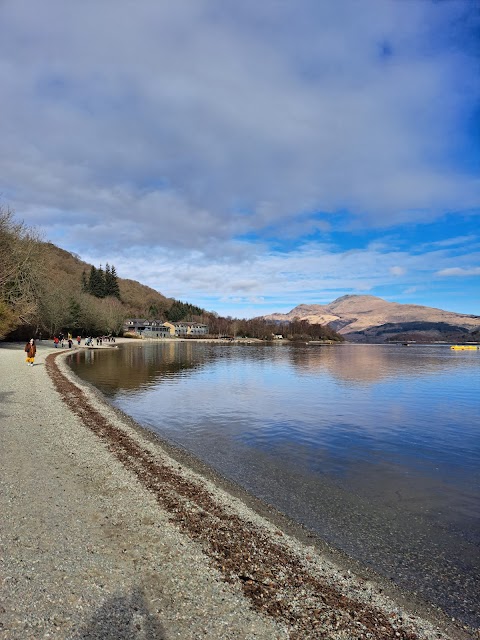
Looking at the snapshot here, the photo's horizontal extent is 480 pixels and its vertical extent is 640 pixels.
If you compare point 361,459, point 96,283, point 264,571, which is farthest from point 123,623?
point 96,283

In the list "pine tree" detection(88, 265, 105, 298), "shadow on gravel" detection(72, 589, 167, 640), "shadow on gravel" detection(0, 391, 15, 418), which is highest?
"pine tree" detection(88, 265, 105, 298)

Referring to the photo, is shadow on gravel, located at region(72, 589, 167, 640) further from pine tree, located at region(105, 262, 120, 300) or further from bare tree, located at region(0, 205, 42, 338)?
pine tree, located at region(105, 262, 120, 300)

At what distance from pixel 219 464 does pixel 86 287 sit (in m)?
158

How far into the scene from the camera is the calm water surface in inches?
322

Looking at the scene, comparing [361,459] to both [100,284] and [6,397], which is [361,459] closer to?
[6,397]

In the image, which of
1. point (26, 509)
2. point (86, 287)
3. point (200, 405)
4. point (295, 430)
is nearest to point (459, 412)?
point (295, 430)

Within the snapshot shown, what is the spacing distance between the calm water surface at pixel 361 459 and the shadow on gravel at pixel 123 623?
183 inches

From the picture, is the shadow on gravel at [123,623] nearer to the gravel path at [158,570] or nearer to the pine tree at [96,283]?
the gravel path at [158,570]

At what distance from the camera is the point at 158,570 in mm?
6234

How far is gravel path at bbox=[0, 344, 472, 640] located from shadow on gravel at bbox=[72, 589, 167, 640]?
0.04 ft

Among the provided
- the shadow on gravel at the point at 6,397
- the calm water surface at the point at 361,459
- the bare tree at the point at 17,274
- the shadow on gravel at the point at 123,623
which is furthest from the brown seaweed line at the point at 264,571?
the bare tree at the point at 17,274

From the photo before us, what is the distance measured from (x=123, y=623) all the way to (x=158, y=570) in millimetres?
1343

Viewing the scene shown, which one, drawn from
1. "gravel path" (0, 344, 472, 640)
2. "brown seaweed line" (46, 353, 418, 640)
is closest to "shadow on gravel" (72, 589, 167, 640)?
"gravel path" (0, 344, 472, 640)

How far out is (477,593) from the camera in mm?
6910
